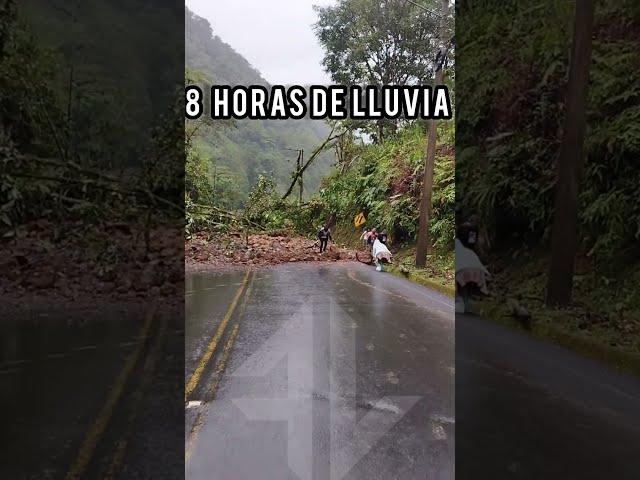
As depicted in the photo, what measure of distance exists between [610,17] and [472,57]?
4498mm

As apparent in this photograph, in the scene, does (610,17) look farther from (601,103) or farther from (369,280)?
(369,280)

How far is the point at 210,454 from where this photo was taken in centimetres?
438

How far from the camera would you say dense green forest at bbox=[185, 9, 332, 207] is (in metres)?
56.6

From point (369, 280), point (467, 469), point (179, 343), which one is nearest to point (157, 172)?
point (369, 280)

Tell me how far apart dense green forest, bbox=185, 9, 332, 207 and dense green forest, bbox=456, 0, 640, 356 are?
56.1 feet

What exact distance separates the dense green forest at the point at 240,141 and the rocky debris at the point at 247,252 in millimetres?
8991

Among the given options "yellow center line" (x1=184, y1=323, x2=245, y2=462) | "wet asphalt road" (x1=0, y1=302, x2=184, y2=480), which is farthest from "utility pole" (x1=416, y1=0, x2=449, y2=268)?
"wet asphalt road" (x1=0, y1=302, x2=184, y2=480)

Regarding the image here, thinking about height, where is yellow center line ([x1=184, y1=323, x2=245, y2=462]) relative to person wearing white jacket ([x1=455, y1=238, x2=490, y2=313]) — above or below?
below

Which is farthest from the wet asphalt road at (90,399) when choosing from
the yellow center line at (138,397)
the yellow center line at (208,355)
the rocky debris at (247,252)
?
the rocky debris at (247,252)

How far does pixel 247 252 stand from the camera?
75.3ft

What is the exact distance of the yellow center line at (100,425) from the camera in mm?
4164

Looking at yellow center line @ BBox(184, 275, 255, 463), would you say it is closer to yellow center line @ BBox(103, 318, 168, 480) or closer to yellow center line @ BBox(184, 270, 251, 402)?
yellow center line @ BBox(184, 270, 251, 402)

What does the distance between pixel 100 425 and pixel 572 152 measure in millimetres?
7802

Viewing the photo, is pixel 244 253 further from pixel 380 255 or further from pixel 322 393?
pixel 322 393
